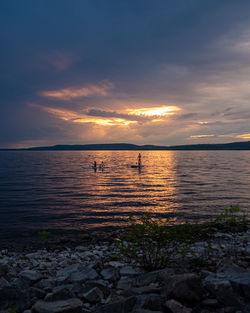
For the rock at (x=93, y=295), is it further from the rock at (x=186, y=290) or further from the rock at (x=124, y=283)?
the rock at (x=186, y=290)

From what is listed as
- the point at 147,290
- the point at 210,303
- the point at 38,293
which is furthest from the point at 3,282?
the point at 210,303

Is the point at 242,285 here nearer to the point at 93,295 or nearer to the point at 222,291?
the point at 222,291

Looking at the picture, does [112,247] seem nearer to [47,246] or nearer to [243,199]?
[47,246]

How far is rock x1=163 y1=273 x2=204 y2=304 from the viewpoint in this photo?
198 inches

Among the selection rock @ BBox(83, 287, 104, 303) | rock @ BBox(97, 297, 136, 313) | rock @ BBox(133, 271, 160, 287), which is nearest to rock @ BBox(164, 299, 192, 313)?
rock @ BBox(97, 297, 136, 313)

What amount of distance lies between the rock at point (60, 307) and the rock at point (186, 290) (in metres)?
1.97

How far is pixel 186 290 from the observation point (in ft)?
16.6

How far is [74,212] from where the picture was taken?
20562 mm

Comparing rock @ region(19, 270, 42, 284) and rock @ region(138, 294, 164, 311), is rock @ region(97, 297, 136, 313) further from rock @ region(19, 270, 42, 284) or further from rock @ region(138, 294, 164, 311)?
rock @ region(19, 270, 42, 284)

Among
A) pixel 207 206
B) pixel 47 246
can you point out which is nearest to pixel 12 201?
pixel 47 246

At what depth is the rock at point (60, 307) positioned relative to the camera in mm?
4871

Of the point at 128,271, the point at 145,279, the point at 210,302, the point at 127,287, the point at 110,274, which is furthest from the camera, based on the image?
the point at 128,271

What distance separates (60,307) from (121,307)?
4.19 ft

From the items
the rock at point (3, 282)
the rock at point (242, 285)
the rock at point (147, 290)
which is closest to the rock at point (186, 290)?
the rock at point (147, 290)
